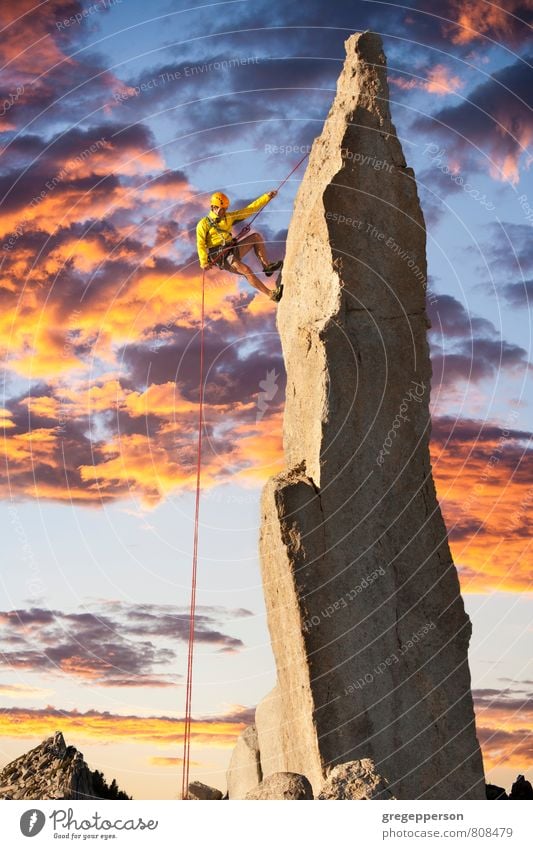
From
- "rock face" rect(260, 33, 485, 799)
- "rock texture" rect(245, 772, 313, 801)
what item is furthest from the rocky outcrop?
"rock texture" rect(245, 772, 313, 801)

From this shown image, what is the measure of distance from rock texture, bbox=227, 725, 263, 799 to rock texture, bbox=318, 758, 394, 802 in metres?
5.88

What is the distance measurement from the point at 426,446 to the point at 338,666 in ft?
11.1

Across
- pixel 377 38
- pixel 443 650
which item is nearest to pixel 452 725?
pixel 443 650

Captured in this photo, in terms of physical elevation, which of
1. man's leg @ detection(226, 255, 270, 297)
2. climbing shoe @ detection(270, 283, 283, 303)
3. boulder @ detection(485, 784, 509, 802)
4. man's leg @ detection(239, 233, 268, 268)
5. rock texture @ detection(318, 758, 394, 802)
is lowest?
rock texture @ detection(318, 758, 394, 802)

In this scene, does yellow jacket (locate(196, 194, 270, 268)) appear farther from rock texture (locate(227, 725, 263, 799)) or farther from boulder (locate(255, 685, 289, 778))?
rock texture (locate(227, 725, 263, 799))

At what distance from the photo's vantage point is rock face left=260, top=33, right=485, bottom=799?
1692cm

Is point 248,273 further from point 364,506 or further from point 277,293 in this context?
point 364,506

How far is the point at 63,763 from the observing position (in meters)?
14.7

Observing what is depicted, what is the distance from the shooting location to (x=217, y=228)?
63.0ft

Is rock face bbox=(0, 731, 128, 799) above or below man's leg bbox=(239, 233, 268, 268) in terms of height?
below

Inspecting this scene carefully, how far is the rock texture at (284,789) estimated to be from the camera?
14609 mm

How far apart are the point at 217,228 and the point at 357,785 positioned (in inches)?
343

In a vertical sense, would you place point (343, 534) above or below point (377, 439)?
below
